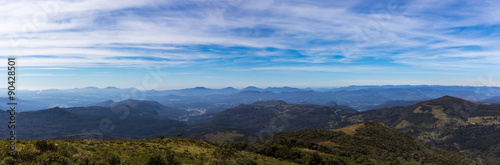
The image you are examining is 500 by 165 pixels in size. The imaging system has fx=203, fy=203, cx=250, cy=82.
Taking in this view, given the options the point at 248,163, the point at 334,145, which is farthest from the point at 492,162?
the point at 248,163

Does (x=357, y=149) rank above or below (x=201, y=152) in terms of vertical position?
below

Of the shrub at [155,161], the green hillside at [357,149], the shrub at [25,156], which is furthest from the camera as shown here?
the green hillside at [357,149]

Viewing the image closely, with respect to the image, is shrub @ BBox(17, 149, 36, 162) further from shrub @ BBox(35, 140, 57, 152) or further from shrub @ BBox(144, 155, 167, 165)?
shrub @ BBox(144, 155, 167, 165)

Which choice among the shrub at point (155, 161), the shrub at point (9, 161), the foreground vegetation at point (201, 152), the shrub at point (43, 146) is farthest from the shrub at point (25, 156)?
the shrub at point (155, 161)

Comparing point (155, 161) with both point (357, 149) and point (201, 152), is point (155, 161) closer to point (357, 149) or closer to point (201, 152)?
point (201, 152)

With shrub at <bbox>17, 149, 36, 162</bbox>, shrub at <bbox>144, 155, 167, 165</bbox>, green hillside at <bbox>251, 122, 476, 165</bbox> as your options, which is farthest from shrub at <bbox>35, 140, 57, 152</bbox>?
green hillside at <bbox>251, 122, 476, 165</bbox>

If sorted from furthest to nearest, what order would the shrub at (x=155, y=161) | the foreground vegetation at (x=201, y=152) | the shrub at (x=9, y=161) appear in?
the shrub at (x=155, y=161), the foreground vegetation at (x=201, y=152), the shrub at (x=9, y=161)

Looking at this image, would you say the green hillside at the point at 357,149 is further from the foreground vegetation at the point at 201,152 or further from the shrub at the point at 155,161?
the shrub at the point at 155,161

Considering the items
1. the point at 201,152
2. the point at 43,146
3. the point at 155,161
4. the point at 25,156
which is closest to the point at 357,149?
the point at 201,152

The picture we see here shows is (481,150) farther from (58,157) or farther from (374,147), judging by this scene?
(58,157)

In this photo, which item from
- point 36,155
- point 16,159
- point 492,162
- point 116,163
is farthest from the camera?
point 492,162

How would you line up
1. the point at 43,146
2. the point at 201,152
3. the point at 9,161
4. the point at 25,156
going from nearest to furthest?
the point at 9,161 → the point at 25,156 → the point at 43,146 → the point at 201,152
